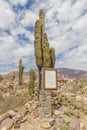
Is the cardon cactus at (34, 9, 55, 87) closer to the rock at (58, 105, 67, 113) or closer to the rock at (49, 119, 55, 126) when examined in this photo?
the rock at (58, 105, 67, 113)

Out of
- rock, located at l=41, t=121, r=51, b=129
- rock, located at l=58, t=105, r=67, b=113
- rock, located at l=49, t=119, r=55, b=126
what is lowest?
rock, located at l=41, t=121, r=51, b=129

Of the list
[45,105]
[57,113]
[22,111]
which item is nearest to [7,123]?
[22,111]

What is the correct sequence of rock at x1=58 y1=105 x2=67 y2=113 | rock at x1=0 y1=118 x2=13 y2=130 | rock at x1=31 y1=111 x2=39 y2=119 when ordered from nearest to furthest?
1. rock at x1=0 y1=118 x2=13 y2=130
2. rock at x1=31 y1=111 x2=39 y2=119
3. rock at x1=58 y1=105 x2=67 y2=113

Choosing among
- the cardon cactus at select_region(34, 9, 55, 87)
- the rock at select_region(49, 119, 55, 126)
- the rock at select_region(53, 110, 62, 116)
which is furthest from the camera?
the cardon cactus at select_region(34, 9, 55, 87)

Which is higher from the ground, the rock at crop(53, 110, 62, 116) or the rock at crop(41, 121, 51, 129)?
the rock at crop(53, 110, 62, 116)

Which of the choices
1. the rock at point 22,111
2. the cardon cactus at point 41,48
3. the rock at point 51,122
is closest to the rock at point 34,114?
the rock at point 22,111

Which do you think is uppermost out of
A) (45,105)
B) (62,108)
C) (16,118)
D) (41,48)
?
(41,48)

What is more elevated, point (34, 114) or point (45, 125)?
point (34, 114)

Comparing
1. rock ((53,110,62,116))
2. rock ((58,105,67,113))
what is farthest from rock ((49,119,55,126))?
rock ((58,105,67,113))

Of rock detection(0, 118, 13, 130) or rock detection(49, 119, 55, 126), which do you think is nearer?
rock detection(0, 118, 13, 130)

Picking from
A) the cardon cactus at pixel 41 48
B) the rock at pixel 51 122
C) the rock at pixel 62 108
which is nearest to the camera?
the rock at pixel 51 122

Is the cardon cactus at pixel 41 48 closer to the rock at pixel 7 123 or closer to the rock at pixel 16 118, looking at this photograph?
the rock at pixel 16 118

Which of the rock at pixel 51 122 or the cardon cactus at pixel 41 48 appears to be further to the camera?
the cardon cactus at pixel 41 48

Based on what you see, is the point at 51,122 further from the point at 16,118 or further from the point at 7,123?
the point at 7,123
